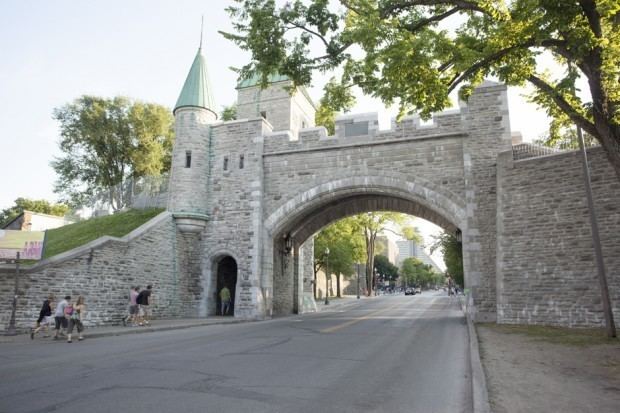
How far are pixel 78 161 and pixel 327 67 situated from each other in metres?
35.0

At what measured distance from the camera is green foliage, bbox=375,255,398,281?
284 ft

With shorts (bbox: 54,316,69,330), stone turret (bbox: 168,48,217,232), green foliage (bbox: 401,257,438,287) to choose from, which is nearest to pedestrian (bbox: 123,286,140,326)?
shorts (bbox: 54,316,69,330)

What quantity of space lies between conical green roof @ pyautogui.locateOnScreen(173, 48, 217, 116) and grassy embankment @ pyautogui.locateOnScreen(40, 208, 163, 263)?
6164 millimetres

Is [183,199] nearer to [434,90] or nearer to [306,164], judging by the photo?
[306,164]

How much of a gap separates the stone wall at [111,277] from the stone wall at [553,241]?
43.1 feet

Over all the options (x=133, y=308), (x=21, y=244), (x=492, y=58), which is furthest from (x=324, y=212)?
(x=492, y=58)

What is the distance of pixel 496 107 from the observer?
16797 mm

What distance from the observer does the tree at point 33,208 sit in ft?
189

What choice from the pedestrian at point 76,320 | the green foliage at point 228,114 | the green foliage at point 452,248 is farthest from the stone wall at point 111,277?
the green foliage at point 228,114

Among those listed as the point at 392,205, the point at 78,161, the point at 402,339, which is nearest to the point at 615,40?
the point at 402,339

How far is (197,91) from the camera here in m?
21.1

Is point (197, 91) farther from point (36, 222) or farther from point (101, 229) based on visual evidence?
point (36, 222)

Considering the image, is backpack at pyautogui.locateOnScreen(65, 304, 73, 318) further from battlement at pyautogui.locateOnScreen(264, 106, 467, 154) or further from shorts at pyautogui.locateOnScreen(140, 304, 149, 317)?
battlement at pyautogui.locateOnScreen(264, 106, 467, 154)

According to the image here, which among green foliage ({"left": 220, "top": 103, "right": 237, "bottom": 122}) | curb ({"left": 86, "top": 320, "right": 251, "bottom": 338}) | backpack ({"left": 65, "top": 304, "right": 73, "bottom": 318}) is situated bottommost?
curb ({"left": 86, "top": 320, "right": 251, "bottom": 338})
